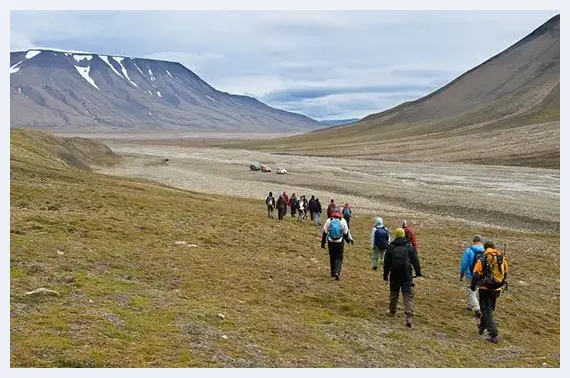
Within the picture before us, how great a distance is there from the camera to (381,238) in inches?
826

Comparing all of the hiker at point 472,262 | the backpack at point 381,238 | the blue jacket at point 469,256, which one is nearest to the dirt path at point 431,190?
the backpack at point 381,238

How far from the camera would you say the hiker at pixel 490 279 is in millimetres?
13586

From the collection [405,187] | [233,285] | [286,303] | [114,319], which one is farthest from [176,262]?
[405,187]

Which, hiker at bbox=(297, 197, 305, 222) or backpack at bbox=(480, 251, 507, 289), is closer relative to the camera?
backpack at bbox=(480, 251, 507, 289)

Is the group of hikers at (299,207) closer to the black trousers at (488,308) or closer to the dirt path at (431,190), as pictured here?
the dirt path at (431,190)

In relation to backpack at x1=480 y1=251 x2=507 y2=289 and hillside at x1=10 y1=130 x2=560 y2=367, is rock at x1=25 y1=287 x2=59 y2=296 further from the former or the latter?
backpack at x1=480 y1=251 x2=507 y2=289

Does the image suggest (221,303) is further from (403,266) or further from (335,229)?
(335,229)

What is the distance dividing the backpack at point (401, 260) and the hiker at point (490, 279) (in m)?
1.66

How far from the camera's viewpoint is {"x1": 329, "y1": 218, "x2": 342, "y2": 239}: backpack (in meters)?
17.9

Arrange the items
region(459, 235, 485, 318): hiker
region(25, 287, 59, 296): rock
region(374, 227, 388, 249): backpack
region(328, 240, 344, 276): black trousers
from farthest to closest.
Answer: region(374, 227, 388, 249): backpack → region(328, 240, 344, 276): black trousers → region(459, 235, 485, 318): hiker → region(25, 287, 59, 296): rock

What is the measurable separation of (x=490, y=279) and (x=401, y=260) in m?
2.17

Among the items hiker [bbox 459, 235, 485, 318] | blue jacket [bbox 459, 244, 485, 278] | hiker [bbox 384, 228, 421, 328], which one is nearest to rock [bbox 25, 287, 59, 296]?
hiker [bbox 384, 228, 421, 328]

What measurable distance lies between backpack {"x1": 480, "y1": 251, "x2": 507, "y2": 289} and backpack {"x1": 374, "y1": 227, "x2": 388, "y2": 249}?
7283 millimetres

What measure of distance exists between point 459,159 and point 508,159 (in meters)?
11.3
